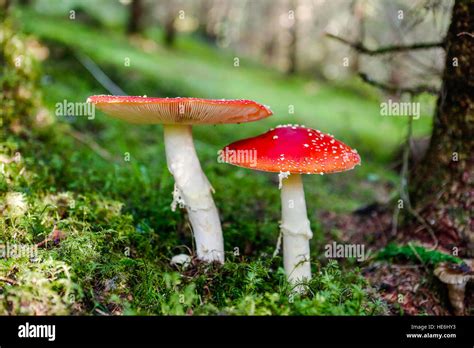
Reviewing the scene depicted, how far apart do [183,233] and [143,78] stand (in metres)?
6.74

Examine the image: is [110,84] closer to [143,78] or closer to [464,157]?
[143,78]

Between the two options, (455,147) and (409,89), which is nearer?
(455,147)

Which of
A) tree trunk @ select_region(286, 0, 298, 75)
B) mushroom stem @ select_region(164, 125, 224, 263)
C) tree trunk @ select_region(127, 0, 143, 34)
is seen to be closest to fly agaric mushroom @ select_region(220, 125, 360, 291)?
mushroom stem @ select_region(164, 125, 224, 263)

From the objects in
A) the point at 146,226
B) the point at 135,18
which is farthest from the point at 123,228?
the point at 135,18

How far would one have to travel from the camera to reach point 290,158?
388 centimetres

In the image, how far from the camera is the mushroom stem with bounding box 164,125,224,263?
441 centimetres

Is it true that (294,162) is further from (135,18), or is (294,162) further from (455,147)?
(135,18)

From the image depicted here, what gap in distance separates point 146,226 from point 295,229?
5.19ft

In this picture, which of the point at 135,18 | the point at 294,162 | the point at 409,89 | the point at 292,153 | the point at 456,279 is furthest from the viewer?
the point at 135,18

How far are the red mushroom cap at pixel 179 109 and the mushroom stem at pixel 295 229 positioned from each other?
77 cm

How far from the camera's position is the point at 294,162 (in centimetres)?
384

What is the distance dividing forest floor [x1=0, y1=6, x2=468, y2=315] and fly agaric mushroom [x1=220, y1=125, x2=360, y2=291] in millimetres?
232
